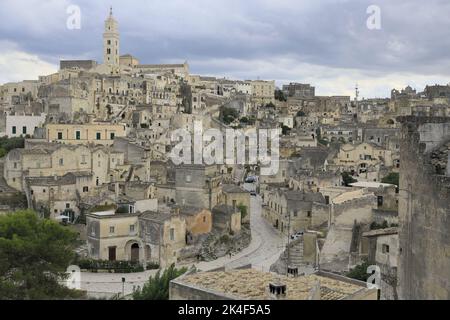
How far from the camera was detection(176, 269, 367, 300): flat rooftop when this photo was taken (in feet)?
43.9

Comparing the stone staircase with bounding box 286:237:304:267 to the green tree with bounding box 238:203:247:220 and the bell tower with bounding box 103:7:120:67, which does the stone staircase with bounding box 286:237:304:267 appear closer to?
the green tree with bounding box 238:203:247:220

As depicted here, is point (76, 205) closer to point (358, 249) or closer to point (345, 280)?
point (358, 249)

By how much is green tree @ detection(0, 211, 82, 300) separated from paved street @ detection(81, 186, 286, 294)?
4844mm

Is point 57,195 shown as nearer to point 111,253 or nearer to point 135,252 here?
point 111,253

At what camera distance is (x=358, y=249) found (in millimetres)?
25516

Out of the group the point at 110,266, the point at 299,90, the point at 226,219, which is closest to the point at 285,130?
the point at 226,219

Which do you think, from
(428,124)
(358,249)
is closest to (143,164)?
(358,249)

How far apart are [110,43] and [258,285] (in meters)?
82.8

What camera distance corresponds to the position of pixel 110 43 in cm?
9162

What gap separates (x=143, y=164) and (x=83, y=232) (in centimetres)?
1150
